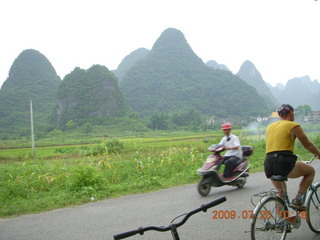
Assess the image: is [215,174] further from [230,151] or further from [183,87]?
[183,87]

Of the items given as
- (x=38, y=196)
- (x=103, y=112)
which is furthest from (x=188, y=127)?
(x=38, y=196)

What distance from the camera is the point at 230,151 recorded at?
659cm

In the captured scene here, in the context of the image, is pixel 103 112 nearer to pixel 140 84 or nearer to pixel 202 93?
pixel 140 84

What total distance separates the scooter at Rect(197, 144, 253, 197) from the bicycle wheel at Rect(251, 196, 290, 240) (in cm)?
283

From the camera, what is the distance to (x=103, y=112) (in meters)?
75.1

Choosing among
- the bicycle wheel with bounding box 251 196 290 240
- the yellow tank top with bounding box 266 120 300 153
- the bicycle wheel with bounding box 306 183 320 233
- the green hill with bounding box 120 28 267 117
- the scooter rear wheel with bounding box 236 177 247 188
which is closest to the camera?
the bicycle wheel with bounding box 251 196 290 240

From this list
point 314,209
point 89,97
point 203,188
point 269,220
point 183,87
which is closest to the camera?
point 269,220

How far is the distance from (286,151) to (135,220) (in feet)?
8.15

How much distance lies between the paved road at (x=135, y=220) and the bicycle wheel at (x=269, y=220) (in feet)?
1.78

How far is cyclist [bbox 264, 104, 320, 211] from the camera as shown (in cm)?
317

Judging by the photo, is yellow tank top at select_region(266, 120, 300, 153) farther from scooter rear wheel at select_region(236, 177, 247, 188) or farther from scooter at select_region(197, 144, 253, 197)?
scooter rear wheel at select_region(236, 177, 247, 188)
